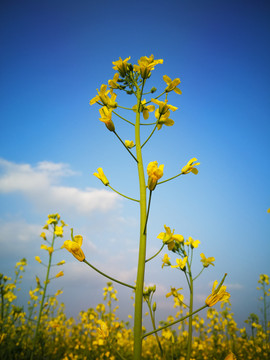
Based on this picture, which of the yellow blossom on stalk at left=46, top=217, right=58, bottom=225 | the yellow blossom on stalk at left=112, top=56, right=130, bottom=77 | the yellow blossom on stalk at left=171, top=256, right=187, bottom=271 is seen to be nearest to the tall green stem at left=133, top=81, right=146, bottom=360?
the yellow blossom on stalk at left=112, top=56, right=130, bottom=77

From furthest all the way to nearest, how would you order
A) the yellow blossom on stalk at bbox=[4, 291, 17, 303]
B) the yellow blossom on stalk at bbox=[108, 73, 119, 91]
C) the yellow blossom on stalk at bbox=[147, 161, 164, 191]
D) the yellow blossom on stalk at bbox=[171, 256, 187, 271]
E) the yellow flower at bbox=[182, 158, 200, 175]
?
the yellow blossom on stalk at bbox=[4, 291, 17, 303] → the yellow blossom on stalk at bbox=[171, 256, 187, 271] → the yellow blossom on stalk at bbox=[108, 73, 119, 91] → the yellow flower at bbox=[182, 158, 200, 175] → the yellow blossom on stalk at bbox=[147, 161, 164, 191]

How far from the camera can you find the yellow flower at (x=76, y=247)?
1456mm

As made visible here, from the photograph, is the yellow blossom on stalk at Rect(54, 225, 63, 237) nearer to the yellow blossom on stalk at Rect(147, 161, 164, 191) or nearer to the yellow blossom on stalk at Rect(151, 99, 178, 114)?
the yellow blossom on stalk at Rect(151, 99, 178, 114)

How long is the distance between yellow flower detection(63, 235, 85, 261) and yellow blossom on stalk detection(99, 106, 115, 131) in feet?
3.30

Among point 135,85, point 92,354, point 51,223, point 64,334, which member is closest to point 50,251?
point 51,223

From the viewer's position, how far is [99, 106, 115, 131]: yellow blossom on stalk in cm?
198

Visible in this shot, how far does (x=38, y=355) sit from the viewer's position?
5.25 meters

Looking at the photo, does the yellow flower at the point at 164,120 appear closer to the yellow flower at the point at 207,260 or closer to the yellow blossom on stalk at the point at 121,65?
the yellow blossom on stalk at the point at 121,65

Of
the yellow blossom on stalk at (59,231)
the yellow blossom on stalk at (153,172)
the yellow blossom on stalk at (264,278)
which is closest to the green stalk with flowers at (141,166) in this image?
the yellow blossom on stalk at (153,172)

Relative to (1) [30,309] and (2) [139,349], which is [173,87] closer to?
(2) [139,349]

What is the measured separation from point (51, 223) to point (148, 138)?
3.79 meters

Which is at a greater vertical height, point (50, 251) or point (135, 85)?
point (135, 85)

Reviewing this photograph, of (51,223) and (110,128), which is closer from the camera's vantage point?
(110,128)

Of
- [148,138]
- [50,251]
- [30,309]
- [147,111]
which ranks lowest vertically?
[30,309]
